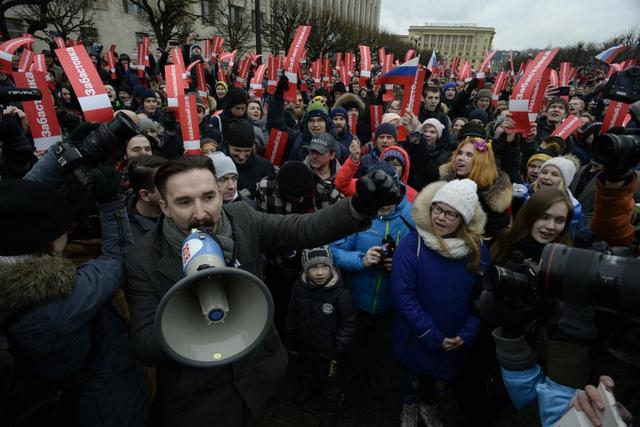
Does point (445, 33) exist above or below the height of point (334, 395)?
above

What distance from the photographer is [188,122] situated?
316cm

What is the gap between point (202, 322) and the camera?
1373 millimetres

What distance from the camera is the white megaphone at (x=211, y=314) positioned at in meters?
1.18

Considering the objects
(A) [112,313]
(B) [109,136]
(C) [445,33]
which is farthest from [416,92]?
(C) [445,33]

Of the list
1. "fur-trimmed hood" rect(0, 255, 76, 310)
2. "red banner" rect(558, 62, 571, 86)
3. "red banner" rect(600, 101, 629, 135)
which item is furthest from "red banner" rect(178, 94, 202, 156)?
"red banner" rect(558, 62, 571, 86)

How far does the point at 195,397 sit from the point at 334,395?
1.47 meters

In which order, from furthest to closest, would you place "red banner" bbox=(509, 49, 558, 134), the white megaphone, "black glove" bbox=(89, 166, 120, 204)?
"red banner" bbox=(509, 49, 558, 134)
"black glove" bbox=(89, 166, 120, 204)
the white megaphone

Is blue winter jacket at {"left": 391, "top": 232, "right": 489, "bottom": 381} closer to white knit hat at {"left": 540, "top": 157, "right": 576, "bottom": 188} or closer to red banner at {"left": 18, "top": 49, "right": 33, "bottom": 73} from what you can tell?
white knit hat at {"left": 540, "top": 157, "right": 576, "bottom": 188}

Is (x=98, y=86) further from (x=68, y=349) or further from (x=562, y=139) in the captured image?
(x=562, y=139)

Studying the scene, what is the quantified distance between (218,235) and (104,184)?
0.62m

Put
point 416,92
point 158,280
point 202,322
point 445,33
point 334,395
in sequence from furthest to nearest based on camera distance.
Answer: point 445,33 < point 416,92 < point 334,395 < point 158,280 < point 202,322

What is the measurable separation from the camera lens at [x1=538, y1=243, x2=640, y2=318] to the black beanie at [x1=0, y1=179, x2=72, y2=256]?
1.82 m

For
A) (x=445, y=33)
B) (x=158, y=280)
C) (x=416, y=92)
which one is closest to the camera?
(x=158, y=280)

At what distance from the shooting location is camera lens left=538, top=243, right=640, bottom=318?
99 cm
